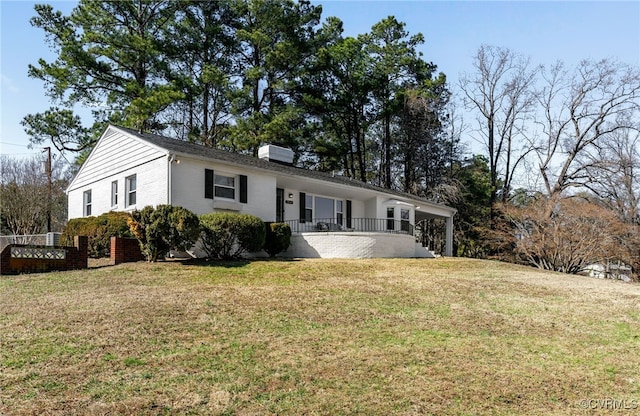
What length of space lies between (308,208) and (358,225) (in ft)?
10.8

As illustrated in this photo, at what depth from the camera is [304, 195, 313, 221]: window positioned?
21.3 m

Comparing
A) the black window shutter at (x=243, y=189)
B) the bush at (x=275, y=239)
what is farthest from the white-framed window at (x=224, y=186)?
the bush at (x=275, y=239)

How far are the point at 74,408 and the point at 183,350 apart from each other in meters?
1.79

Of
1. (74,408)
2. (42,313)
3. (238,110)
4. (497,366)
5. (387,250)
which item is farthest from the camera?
(238,110)

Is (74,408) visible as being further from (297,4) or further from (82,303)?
(297,4)

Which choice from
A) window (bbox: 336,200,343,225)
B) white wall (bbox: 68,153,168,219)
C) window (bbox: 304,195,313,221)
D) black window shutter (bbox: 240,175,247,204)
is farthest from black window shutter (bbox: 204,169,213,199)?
window (bbox: 336,200,343,225)

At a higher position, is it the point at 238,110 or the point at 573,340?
the point at 238,110

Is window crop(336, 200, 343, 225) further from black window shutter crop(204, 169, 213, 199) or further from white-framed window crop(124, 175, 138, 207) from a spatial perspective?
white-framed window crop(124, 175, 138, 207)

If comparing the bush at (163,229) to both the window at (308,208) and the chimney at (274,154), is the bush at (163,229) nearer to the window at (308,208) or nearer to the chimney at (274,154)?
the window at (308,208)

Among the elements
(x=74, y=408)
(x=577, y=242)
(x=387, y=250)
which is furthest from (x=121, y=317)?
(x=577, y=242)

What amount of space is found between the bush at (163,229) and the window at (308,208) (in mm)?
7928

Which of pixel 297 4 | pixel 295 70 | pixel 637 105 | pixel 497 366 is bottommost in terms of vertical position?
pixel 497 366

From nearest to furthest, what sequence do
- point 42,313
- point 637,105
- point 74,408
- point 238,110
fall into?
point 74,408 < point 42,313 < point 637,105 < point 238,110

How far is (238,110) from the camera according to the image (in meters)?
31.2
